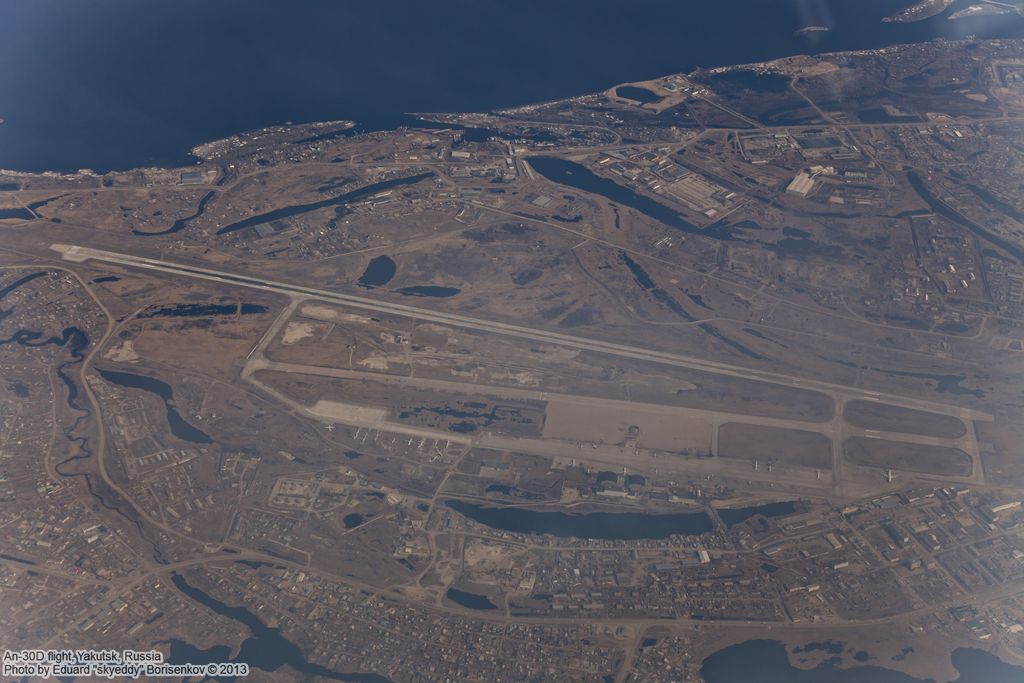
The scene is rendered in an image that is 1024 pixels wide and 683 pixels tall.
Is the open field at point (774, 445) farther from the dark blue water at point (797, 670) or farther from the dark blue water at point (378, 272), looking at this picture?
the dark blue water at point (378, 272)

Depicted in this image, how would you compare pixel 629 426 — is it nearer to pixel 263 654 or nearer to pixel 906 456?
pixel 906 456

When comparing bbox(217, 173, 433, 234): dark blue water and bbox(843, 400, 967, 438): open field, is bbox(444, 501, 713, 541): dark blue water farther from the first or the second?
bbox(217, 173, 433, 234): dark blue water

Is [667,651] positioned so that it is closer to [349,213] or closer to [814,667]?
[814,667]

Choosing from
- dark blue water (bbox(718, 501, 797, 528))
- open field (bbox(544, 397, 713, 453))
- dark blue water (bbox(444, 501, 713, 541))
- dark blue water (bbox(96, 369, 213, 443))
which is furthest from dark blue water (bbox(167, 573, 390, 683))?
dark blue water (bbox(718, 501, 797, 528))

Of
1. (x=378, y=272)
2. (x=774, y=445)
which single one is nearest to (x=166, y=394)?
(x=378, y=272)

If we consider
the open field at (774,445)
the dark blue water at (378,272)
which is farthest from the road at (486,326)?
the open field at (774,445)

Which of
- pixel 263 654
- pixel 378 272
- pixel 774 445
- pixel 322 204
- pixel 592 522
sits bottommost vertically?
pixel 263 654
